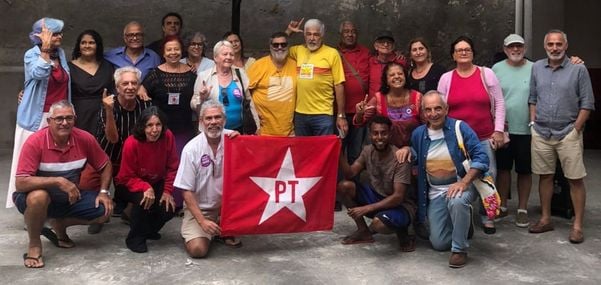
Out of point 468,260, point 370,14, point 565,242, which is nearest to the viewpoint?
point 468,260

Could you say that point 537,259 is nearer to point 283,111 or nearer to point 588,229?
point 588,229

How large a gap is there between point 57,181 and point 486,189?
3.07 m

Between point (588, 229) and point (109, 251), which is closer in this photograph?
point (109, 251)

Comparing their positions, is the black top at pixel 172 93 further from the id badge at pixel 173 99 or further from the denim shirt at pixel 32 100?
the denim shirt at pixel 32 100

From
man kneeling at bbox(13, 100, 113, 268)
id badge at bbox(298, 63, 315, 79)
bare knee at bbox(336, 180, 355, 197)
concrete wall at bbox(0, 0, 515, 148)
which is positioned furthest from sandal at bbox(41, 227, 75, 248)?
concrete wall at bbox(0, 0, 515, 148)

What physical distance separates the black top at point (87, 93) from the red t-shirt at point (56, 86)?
5.5 inches

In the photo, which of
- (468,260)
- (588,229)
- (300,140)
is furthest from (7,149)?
(588,229)

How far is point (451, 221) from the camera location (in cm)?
484

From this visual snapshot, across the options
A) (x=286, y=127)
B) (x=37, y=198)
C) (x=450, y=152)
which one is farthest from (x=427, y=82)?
(x=37, y=198)

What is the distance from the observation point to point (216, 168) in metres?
4.87

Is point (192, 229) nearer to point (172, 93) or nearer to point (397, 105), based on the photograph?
point (172, 93)

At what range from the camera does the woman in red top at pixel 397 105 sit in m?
5.16

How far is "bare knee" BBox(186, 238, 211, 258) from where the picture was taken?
4711 millimetres

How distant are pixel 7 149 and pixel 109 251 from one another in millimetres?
5109
